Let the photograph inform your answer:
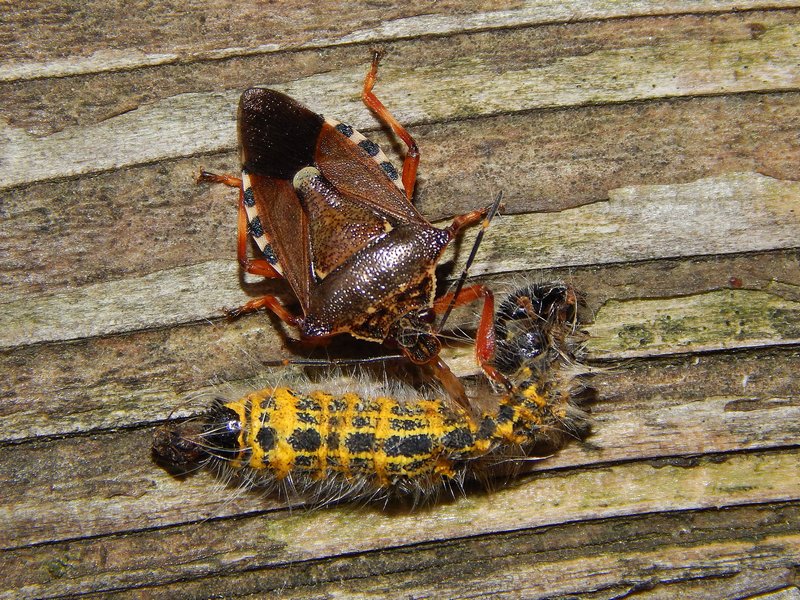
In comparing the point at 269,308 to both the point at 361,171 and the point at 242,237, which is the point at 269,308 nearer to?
the point at 242,237

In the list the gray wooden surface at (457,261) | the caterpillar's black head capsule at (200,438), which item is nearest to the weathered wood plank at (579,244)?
the gray wooden surface at (457,261)

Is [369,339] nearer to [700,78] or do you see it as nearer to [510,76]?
[510,76]

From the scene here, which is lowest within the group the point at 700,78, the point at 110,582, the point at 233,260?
the point at 110,582

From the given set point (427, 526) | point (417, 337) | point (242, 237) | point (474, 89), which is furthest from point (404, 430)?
point (474, 89)

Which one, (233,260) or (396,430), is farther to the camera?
(233,260)

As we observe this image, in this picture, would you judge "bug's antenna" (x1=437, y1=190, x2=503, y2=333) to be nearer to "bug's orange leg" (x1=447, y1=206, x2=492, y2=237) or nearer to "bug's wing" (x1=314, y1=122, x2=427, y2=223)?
"bug's orange leg" (x1=447, y1=206, x2=492, y2=237)

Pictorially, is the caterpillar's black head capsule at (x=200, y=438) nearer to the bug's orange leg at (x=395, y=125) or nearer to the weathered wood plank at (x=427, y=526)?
the weathered wood plank at (x=427, y=526)

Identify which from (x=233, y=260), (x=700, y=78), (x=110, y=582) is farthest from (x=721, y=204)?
(x=110, y=582)
